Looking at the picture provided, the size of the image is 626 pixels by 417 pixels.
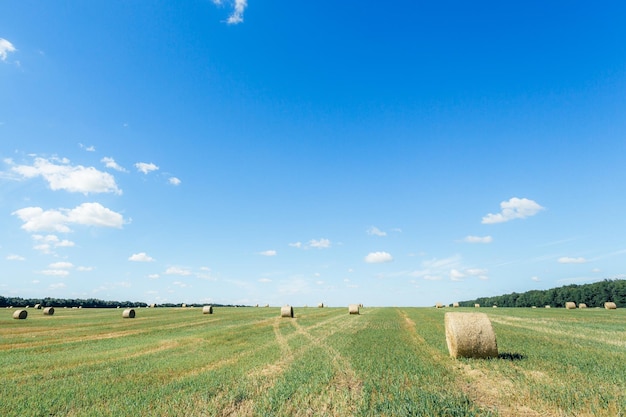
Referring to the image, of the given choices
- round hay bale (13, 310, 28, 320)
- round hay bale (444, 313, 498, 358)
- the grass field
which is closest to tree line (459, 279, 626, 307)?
the grass field

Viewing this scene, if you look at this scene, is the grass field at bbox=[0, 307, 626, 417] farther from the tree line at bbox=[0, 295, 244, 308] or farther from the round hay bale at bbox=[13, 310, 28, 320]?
the tree line at bbox=[0, 295, 244, 308]

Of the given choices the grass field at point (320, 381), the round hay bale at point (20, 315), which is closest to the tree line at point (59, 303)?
the round hay bale at point (20, 315)

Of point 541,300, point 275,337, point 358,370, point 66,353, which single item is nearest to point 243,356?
point 358,370

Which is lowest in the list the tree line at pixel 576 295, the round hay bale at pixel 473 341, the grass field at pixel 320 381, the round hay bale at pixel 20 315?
the grass field at pixel 320 381

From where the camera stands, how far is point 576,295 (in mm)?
105375

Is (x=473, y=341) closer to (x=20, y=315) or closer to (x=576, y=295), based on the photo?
(x=20, y=315)

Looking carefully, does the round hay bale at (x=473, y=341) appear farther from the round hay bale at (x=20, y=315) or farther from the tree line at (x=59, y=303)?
the tree line at (x=59, y=303)

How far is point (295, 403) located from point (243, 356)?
275 inches

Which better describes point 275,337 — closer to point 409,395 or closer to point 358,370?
point 358,370

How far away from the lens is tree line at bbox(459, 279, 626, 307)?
309ft

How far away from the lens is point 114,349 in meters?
17.2

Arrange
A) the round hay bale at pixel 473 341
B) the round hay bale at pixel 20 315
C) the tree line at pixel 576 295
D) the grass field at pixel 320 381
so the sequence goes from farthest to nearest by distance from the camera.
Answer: the tree line at pixel 576 295, the round hay bale at pixel 20 315, the round hay bale at pixel 473 341, the grass field at pixel 320 381

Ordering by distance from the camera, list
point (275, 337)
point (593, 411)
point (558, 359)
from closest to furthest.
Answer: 1. point (593, 411)
2. point (558, 359)
3. point (275, 337)

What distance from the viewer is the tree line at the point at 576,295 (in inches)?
3712
